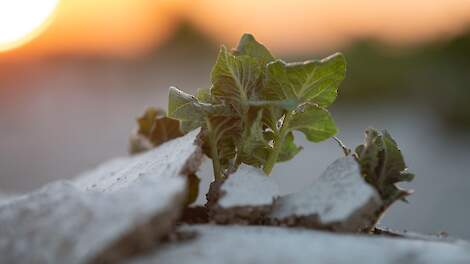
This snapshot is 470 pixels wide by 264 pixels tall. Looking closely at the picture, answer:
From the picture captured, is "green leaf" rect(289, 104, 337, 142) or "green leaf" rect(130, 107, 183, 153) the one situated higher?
"green leaf" rect(289, 104, 337, 142)

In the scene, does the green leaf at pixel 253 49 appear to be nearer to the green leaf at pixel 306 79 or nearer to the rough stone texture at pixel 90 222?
the green leaf at pixel 306 79

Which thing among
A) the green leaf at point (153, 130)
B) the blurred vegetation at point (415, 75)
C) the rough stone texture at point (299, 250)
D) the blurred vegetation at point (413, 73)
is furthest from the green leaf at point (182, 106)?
the blurred vegetation at point (413, 73)

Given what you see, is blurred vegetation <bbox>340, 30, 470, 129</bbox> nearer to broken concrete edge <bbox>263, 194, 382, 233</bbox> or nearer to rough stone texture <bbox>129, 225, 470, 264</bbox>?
broken concrete edge <bbox>263, 194, 382, 233</bbox>

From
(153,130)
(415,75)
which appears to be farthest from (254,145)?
(415,75)

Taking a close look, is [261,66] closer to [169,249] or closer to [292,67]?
[292,67]

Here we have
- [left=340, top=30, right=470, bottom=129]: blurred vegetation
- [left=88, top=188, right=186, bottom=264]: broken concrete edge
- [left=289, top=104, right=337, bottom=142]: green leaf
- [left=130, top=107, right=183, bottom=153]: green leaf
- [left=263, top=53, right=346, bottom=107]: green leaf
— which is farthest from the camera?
[left=340, top=30, right=470, bottom=129]: blurred vegetation

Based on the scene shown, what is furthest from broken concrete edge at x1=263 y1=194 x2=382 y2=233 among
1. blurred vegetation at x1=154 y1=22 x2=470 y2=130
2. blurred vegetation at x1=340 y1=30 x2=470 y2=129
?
blurred vegetation at x1=340 y1=30 x2=470 y2=129

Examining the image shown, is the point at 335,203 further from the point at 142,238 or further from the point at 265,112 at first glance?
the point at 142,238
